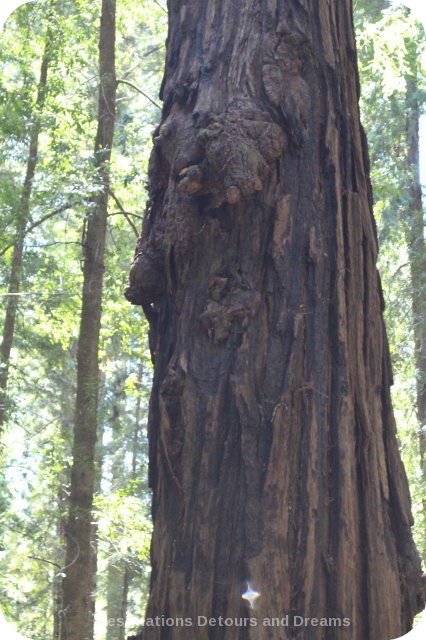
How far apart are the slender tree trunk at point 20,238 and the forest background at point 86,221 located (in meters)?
0.03

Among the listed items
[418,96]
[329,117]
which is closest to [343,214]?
[329,117]

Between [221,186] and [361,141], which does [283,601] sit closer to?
[221,186]

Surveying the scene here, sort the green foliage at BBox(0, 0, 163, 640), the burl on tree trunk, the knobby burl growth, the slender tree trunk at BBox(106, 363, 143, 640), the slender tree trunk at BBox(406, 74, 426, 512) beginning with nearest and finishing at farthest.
→ the burl on tree trunk, the knobby burl growth, the green foliage at BBox(0, 0, 163, 640), the slender tree trunk at BBox(406, 74, 426, 512), the slender tree trunk at BBox(106, 363, 143, 640)

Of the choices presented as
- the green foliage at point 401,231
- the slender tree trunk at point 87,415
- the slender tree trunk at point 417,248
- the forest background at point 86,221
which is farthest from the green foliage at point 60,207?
the slender tree trunk at point 417,248

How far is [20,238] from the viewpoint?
7793mm

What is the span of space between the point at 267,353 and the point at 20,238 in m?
5.88

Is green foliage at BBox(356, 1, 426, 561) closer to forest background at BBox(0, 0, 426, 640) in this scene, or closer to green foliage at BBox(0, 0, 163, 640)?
forest background at BBox(0, 0, 426, 640)

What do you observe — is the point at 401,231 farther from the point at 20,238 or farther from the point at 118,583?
the point at 118,583

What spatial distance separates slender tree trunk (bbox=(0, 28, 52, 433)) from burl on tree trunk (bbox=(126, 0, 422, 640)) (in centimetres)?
485

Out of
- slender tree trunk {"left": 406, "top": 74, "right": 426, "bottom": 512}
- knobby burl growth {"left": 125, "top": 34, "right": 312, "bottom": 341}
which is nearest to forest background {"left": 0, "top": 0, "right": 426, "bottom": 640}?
slender tree trunk {"left": 406, "top": 74, "right": 426, "bottom": 512}

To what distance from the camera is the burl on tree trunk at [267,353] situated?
2318mm

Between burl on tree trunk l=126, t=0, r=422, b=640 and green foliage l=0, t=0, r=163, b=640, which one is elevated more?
green foliage l=0, t=0, r=163, b=640

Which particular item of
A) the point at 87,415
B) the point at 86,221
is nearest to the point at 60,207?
the point at 86,221

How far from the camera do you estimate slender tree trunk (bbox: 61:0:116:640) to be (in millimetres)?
6547
